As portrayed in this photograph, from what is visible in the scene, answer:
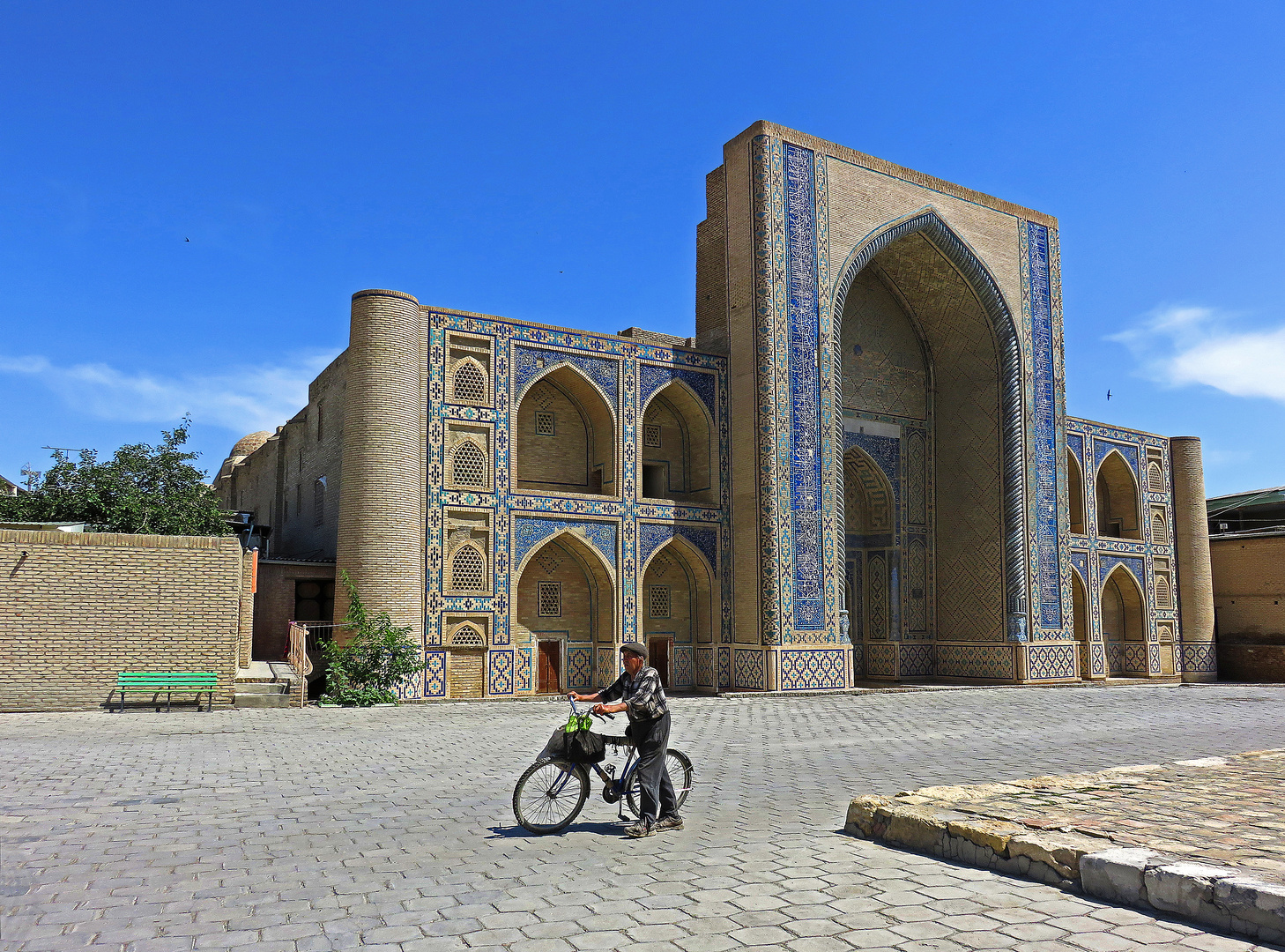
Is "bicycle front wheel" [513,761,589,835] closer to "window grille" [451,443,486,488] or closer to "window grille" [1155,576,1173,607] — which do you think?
"window grille" [451,443,486,488]

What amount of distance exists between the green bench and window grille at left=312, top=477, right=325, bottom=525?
287 inches

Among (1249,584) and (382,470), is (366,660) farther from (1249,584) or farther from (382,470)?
(1249,584)

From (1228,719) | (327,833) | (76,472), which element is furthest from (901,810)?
(76,472)

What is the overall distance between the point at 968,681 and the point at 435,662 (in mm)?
11316

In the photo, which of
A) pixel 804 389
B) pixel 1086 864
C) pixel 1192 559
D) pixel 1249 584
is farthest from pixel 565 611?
pixel 1249 584

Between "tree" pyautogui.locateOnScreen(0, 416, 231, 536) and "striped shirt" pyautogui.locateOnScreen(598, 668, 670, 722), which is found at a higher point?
"tree" pyautogui.locateOnScreen(0, 416, 231, 536)

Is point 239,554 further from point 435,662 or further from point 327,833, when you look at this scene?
point 327,833

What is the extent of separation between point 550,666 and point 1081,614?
14001 mm

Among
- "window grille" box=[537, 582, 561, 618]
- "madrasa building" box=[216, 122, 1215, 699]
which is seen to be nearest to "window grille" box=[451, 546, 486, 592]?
"madrasa building" box=[216, 122, 1215, 699]

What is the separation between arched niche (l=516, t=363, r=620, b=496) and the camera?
59.1 ft

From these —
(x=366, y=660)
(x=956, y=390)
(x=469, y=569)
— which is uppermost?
(x=956, y=390)

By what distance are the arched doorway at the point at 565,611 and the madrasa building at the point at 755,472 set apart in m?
0.05

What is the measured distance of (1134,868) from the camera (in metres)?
3.87

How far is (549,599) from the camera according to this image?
58.5 feet
